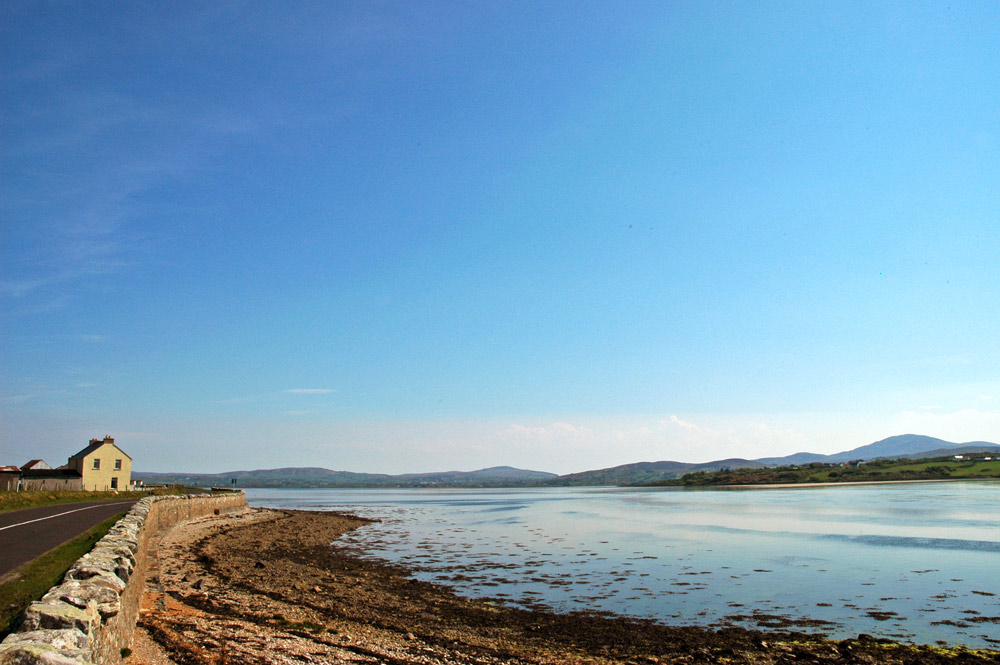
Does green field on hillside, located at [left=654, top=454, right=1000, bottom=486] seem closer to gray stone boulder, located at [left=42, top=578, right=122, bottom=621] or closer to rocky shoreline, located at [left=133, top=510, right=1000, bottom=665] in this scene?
rocky shoreline, located at [left=133, top=510, right=1000, bottom=665]

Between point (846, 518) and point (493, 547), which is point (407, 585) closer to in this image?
point (493, 547)

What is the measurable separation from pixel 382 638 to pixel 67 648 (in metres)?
10.3

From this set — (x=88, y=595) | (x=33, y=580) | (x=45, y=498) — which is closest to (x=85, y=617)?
(x=88, y=595)

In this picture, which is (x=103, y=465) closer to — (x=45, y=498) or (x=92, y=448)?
(x=92, y=448)

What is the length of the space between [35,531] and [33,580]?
1150cm

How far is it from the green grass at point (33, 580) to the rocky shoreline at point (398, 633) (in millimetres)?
1770

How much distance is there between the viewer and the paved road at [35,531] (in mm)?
14688

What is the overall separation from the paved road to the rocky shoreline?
2889 millimetres

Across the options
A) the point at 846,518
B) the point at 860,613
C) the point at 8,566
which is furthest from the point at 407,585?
the point at 846,518

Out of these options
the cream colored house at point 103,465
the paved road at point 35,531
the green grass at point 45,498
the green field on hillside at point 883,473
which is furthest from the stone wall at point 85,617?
the green field on hillside at point 883,473

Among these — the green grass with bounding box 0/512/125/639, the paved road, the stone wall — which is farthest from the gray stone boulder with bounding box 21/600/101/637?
the paved road

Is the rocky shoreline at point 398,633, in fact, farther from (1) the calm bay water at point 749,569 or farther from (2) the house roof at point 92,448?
(2) the house roof at point 92,448

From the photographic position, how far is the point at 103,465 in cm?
6222

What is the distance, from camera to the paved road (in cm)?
1469
